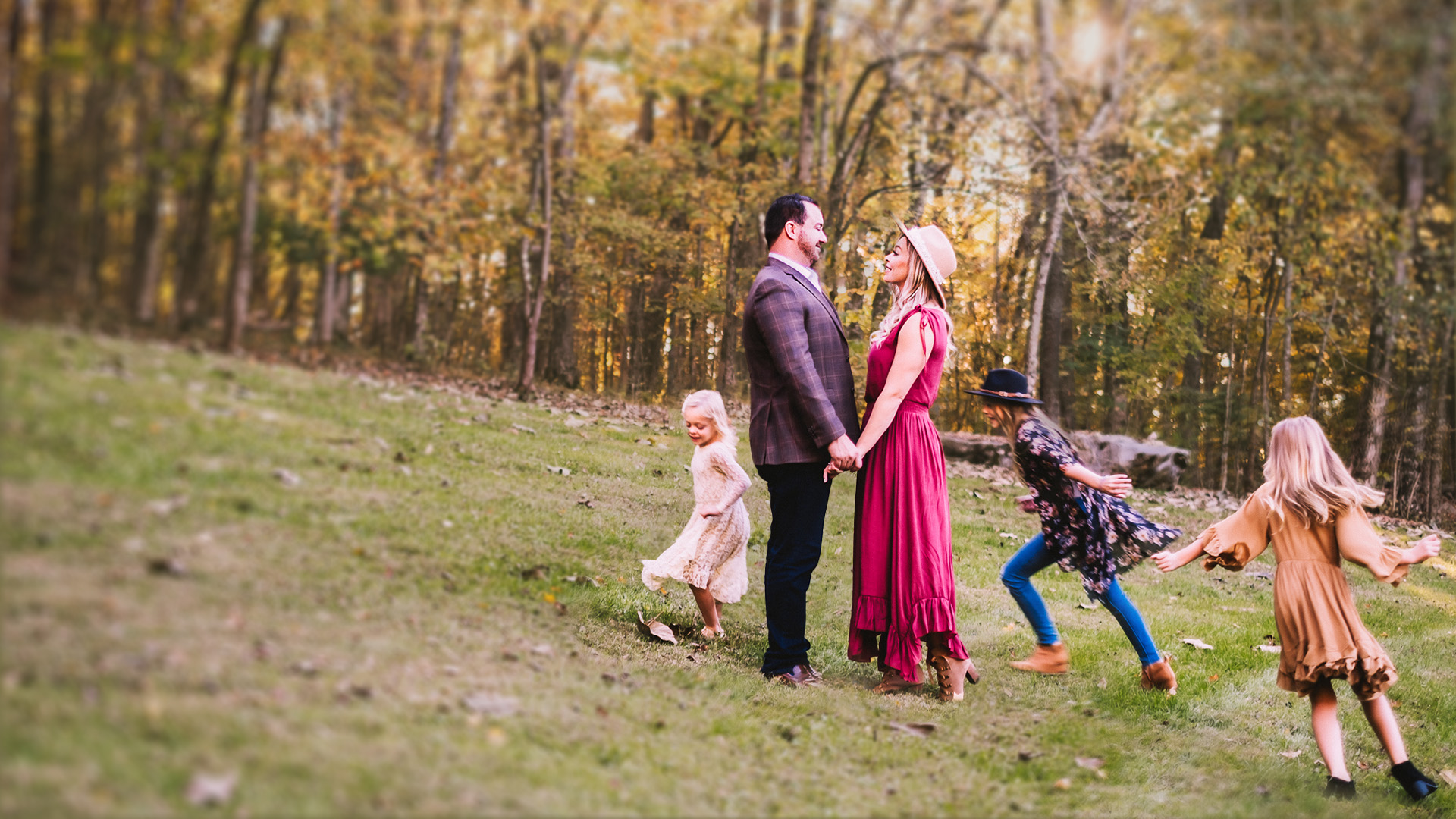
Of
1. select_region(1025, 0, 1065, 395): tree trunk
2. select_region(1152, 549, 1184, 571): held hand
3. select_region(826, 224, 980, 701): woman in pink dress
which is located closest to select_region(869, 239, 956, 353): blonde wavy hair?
select_region(826, 224, 980, 701): woman in pink dress

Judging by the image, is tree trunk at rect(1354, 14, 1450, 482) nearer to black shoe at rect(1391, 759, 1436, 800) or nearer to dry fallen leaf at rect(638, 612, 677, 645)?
black shoe at rect(1391, 759, 1436, 800)

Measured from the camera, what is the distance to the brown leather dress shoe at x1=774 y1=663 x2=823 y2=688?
4.01 m

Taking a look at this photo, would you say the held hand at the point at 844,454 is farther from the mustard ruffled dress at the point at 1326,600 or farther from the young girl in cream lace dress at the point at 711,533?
the mustard ruffled dress at the point at 1326,600

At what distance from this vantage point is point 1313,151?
34.1 feet

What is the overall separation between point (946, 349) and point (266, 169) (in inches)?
124

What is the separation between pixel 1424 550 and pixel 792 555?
95.8 inches

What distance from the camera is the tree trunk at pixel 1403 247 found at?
30.7 ft

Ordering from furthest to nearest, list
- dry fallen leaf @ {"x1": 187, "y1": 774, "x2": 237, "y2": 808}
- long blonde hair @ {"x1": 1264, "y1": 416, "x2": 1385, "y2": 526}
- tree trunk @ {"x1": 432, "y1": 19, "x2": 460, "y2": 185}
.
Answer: tree trunk @ {"x1": 432, "y1": 19, "x2": 460, "y2": 185}
long blonde hair @ {"x1": 1264, "y1": 416, "x2": 1385, "y2": 526}
dry fallen leaf @ {"x1": 187, "y1": 774, "x2": 237, "y2": 808}

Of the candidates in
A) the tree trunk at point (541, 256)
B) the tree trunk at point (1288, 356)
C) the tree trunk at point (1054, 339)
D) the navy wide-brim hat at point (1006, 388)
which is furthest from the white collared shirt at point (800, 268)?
the tree trunk at point (1288, 356)

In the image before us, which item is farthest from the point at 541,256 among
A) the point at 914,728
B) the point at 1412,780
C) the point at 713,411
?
the point at 1412,780

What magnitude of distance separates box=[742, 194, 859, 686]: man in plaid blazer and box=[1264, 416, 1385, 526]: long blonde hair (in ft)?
5.78

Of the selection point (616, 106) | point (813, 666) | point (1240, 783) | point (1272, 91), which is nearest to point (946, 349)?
point (813, 666)

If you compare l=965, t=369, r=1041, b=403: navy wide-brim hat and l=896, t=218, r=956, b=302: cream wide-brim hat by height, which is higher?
l=896, t=218, r=956, b=302: cream wide-brim hat

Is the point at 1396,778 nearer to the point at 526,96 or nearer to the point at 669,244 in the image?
the point at 669,244
